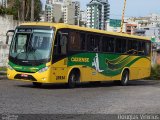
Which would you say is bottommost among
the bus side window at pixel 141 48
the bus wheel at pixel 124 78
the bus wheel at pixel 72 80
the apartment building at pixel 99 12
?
the bus wheel at pixel 124 78

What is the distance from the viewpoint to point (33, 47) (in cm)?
1956

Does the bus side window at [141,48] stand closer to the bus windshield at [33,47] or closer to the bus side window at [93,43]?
the bus side window at [93,43]

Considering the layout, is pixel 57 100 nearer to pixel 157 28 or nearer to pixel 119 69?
pixel 119 69

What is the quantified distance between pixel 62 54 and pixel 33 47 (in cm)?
139

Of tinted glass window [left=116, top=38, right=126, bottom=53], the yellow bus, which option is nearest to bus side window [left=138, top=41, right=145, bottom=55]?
tinted glass window [left=116, top=38, right=126, bottom=53]

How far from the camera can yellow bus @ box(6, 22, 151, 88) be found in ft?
63.7

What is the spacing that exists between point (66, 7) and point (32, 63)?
54.4 meters

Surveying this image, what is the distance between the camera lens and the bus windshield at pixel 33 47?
19406 millimetres

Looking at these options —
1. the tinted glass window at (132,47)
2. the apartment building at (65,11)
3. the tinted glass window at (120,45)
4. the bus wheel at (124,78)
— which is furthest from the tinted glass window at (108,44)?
the apartment building at (65,11)

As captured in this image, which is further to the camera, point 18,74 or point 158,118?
point 18,74

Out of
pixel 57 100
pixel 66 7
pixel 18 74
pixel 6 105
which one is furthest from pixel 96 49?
pixel 66 7

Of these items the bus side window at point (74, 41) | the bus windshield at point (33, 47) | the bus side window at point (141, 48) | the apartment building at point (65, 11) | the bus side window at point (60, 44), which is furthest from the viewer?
the apartment building at point (65, 11)

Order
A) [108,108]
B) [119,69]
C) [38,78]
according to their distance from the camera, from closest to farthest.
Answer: [108,108], [38,78], [119,69]

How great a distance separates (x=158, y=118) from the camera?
11.5 m
